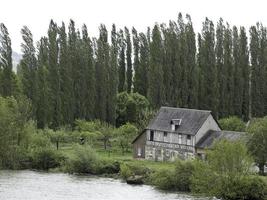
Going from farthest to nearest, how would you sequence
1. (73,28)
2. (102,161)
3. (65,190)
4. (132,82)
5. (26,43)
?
(132,82) < (73,28) < (26,43) < (102,161) < (65,190)

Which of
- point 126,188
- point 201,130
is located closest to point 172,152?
point 201,130

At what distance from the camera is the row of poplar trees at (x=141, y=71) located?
99.1 metres

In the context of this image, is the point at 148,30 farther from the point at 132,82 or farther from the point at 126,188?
the point at 126,188

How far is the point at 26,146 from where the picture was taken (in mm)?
77812

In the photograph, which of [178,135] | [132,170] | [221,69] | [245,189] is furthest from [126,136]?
[245,189]

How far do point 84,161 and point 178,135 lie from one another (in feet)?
41.7

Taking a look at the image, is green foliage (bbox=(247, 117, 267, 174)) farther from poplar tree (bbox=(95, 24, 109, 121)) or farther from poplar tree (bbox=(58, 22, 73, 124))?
poplar tree (bbox=(95, 24, 109, 121))

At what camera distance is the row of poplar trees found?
99062 mm

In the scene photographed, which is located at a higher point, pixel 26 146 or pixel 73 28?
pixel 73 28

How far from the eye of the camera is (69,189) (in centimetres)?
6303

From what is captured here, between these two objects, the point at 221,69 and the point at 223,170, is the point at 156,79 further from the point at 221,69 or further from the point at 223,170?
the point at 223,170

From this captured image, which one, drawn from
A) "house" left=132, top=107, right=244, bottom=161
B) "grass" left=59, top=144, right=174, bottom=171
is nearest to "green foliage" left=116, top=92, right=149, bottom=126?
"grass" left=59, top=144, right=174, bottom=171

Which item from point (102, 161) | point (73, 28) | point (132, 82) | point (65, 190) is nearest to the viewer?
point (65, 190)

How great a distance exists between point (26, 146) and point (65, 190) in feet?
55.9
